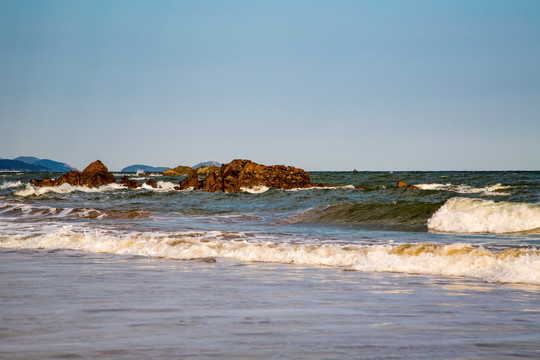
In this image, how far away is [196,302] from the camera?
18.6 ft

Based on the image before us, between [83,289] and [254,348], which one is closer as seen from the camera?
[254,348]

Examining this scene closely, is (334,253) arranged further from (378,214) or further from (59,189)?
(59,189)

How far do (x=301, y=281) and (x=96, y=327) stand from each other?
3.63 meters

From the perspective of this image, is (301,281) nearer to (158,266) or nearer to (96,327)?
(158,266)

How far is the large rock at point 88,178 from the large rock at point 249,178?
8.62 metres

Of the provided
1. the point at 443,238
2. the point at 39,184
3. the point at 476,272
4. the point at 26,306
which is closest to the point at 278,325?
the point at 26,306

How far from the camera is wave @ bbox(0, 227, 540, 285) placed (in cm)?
842

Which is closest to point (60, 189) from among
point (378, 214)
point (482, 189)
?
point (378, 214)

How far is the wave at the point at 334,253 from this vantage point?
8.42 meters

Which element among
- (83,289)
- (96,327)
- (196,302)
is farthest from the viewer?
(83,289)

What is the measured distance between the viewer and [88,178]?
44875mm

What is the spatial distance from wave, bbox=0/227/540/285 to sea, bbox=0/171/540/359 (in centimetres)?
3

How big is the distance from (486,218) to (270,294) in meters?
12.6

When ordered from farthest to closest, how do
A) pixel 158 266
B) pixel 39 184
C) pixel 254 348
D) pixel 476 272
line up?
1. pixel 39 184
2. pixel 158 266
3. pixel 476 272
4. pixel 254 348
